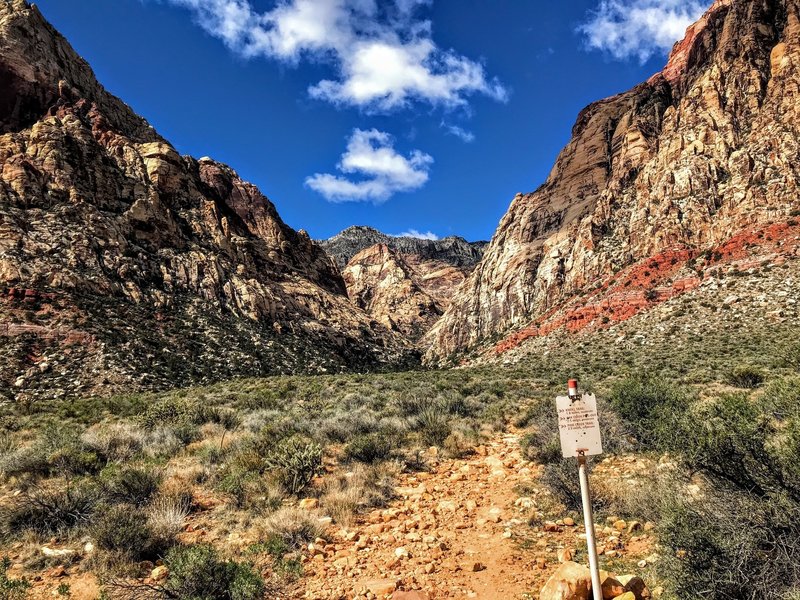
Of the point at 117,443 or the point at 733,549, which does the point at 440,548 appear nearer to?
the point at 733,549

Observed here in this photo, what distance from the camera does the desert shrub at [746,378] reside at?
17878 millimetres

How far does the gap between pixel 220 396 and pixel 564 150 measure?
84870 millimetres

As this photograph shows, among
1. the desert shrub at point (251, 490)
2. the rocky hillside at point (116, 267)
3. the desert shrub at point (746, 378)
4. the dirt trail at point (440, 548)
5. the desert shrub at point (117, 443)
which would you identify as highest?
the rocky hillside at point (116, 267)

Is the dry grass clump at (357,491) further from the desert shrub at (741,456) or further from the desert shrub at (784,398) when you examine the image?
the desert shrub at (784,398)

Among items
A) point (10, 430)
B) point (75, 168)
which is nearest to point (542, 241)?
point (75, 168)

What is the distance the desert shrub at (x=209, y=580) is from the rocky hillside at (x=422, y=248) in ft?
561

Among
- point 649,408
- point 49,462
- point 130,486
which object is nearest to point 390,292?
point 649,408

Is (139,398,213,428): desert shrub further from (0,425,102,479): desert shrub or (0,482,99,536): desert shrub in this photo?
(0,482,99,536): desert shrub

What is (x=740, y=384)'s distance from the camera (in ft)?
59.1

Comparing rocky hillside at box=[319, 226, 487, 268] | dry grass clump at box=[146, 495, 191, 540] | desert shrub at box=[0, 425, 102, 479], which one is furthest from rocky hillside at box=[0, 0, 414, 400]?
rocky hillside at box=[319, 226, 487, 268]

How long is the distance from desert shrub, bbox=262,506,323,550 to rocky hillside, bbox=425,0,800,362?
46357mm

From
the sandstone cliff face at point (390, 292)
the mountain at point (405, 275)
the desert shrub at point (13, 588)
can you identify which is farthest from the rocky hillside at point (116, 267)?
the mountain at point (405, 275)

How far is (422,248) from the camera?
611ft

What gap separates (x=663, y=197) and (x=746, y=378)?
154 ft
